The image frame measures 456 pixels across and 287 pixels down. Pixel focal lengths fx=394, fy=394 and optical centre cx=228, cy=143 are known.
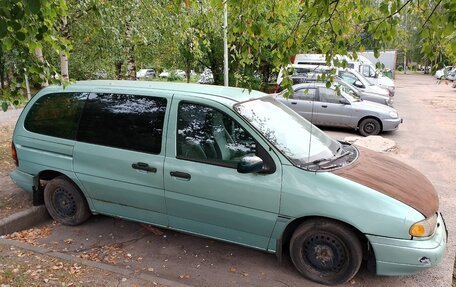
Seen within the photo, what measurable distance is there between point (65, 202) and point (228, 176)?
2.31 metres

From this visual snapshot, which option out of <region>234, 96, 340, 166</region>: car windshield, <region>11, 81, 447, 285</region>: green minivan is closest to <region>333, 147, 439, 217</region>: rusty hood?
<region>11, 81, 447, 285</region>: green minivan

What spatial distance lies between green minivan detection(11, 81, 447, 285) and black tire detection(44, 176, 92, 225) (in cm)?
2

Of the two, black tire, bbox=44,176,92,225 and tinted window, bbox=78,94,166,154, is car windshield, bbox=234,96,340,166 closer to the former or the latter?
tinted window, bbox=78,94,166,154

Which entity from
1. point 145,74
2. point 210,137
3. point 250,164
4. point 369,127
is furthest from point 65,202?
point 145,74

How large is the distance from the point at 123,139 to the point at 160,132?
19.0 inches

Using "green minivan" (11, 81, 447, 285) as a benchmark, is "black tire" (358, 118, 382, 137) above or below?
below

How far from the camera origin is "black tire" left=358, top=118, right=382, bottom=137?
37.3ft

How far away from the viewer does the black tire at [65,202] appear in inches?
185

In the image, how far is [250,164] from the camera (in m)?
3.50

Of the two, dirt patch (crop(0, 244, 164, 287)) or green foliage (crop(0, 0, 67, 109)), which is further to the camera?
dirt patch (crop(0, 244, 164, 287))

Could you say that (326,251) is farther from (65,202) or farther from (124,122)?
(65,202)

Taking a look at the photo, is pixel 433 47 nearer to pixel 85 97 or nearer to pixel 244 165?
pixel 244 165

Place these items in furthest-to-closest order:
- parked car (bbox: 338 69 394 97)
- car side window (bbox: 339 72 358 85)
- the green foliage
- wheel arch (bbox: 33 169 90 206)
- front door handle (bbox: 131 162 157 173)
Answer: car side window (bbox: 339 72 358 85) → parked car (bbox: 338 69 394 97) → wheel arch (bbox: 33 169 90 206) → front door handle (bbox: 131 162 157 173) → the green foliage

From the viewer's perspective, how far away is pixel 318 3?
8.27 feet
